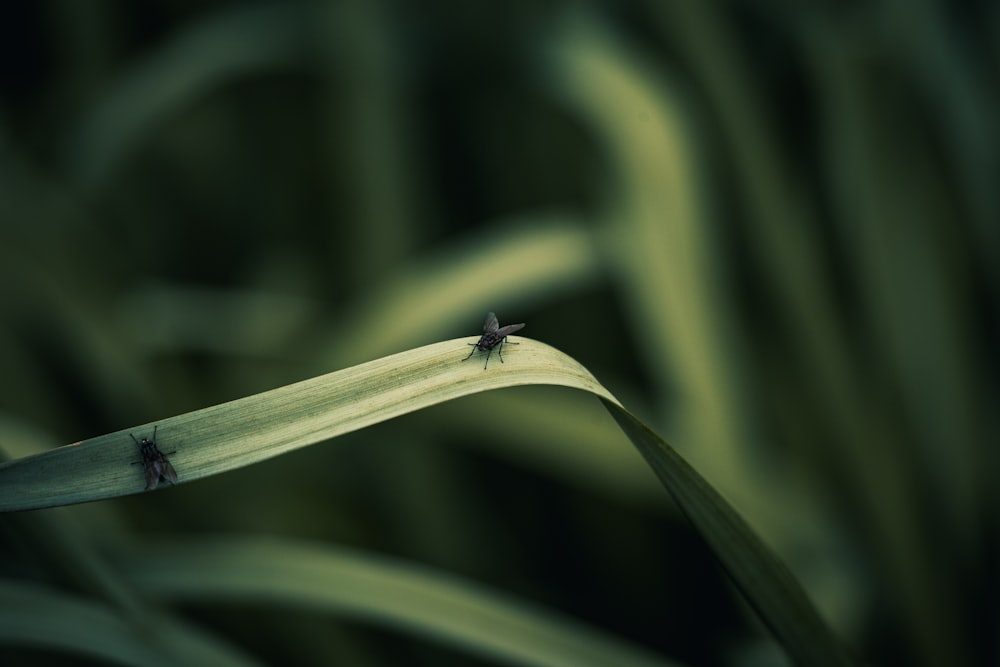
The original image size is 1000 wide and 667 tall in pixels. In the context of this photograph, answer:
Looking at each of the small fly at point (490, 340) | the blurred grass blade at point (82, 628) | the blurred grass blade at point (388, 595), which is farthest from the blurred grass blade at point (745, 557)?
the blurred grass blade at point (82, 628)

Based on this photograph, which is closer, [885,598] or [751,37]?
[885,598]

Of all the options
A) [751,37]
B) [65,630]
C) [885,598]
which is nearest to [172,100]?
[65,630]

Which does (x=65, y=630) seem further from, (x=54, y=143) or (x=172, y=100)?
(x=54, y=143)

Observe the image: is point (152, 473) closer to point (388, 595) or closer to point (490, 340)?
point (490, 340)

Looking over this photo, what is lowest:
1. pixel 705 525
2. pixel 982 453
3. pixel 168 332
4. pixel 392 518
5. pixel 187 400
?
pixel 705 525

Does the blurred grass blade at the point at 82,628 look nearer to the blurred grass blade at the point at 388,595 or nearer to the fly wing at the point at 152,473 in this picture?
the blurred grass blade at the point at 388,595

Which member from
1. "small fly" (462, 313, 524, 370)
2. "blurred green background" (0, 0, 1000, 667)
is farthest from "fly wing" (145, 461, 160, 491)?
"blurred green background" (0, 0, 1000, 667)

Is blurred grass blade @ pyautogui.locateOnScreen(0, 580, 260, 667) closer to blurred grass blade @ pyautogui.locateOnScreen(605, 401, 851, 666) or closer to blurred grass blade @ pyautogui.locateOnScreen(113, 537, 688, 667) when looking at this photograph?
blurred grass blade @ pyautogui.locateOnScreen(113, 537, 688, 667)
